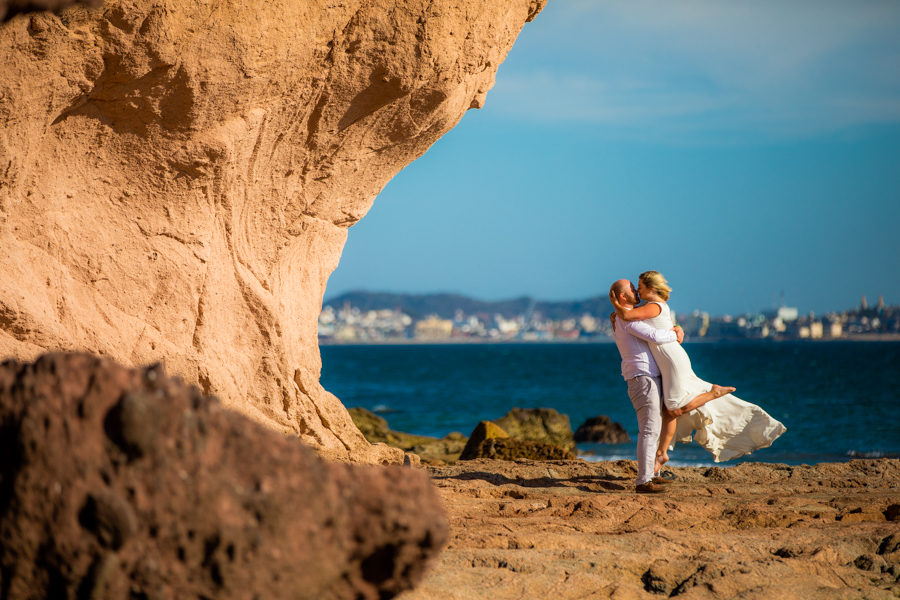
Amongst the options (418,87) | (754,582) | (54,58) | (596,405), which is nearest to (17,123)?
(54,58)

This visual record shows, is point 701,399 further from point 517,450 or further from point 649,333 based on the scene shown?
point 517,450

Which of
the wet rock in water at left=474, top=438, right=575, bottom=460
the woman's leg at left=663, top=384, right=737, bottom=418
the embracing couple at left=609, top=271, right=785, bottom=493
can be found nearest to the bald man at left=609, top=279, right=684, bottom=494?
the embracing couple at left=609, top=271, right=785, bottom=493

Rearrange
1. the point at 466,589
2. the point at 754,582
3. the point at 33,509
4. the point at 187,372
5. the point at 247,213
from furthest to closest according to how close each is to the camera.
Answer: the point at 247,213
the point at 187,372
the point at 754,582
the point at 466,589
the point at 33,509

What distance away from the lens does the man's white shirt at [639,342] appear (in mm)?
6848

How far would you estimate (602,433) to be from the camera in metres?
22.3

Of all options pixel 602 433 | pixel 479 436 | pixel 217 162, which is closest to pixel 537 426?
pixel 602 433

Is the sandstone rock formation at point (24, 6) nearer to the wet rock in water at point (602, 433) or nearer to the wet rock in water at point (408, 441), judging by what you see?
the wet rock in water at point (408, 441)

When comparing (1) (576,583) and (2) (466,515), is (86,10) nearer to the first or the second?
(2) (466,515)

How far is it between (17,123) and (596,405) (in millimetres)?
32676

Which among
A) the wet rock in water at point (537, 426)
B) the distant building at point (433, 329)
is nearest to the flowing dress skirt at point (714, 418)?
the wet rock in water at point (537, 426)

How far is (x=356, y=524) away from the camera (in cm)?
266

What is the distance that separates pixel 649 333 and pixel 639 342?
0.17 m

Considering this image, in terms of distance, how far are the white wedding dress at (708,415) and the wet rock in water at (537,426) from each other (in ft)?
32.0

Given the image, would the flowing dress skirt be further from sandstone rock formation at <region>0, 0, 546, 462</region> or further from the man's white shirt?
sandstone rock formation at <region>0, 0, 546, 462</region>
